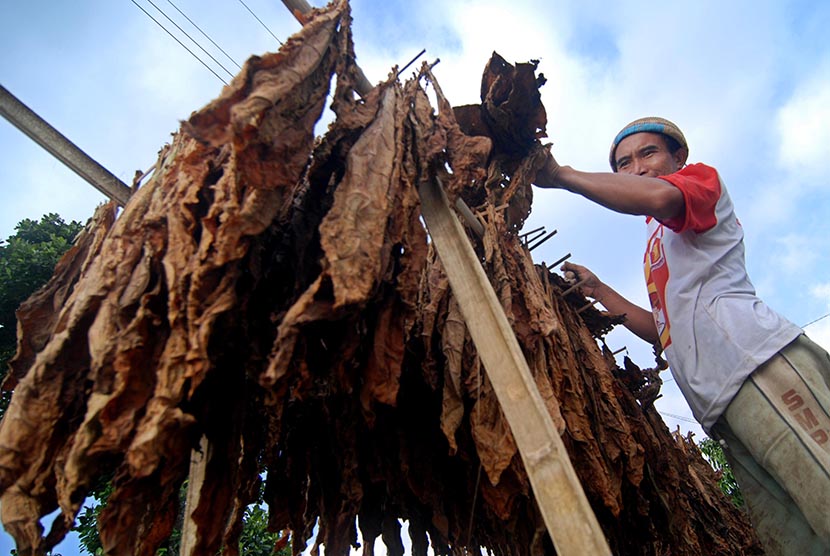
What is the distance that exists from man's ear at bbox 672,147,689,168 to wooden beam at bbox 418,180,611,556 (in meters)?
2.31

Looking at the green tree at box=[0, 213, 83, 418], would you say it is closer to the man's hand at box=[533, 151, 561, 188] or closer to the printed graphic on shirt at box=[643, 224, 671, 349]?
the man's hand at box=[533, 151, 561, 188]

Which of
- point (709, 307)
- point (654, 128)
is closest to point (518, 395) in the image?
point (709, 307)

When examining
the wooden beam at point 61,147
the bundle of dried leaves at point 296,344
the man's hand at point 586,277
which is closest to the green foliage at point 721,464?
the man's hand at point 586,277

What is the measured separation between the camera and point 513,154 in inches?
112

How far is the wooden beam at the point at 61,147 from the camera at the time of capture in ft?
6.10

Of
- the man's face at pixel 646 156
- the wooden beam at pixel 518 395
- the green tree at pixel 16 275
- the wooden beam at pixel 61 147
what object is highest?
the green tree at pixel 16 275

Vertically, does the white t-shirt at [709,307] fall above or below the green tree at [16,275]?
below

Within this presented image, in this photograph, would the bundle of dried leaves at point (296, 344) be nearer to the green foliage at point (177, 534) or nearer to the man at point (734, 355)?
the man at point (734, 355)

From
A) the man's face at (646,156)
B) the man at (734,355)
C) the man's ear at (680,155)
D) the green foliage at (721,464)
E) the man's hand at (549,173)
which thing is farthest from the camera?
the green foliage at (721,464)

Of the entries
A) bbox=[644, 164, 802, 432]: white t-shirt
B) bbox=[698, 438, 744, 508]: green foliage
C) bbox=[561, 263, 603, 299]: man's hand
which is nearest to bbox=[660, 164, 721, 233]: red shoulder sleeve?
bbox=[644, 164, 802, 432]: white t-shirt

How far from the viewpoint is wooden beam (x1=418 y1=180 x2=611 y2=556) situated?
1247 millimetres

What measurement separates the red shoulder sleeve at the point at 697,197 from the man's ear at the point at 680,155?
702 millimetres

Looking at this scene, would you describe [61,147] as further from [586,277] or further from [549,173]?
[586,277]

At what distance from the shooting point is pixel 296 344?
1507 millimetres
